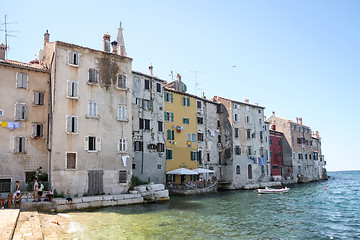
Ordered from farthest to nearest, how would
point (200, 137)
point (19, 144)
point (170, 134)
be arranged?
1. point (200, 137)
2. point (170, 134)
3. point (19, 144)

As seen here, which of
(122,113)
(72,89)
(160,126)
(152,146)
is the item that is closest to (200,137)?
(160,126)

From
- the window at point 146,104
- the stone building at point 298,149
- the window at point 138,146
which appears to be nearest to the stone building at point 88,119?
the window at point 138,146

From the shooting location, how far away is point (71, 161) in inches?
1032

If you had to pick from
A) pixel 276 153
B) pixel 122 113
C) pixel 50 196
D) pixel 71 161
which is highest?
pixel 122 113

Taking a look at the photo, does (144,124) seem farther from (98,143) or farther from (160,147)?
(98,143)

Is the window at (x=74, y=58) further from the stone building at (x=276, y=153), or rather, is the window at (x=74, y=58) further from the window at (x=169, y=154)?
the stone building at (x=276, y=153)

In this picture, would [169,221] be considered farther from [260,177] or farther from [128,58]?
[260,177]

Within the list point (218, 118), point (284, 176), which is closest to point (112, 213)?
point (218, 118)

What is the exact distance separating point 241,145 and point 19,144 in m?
35.5

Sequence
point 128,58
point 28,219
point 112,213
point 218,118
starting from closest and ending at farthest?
point 28,219 < point 112,213 < point 128,58 < point 218,118

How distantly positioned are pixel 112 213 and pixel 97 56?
1522 cm

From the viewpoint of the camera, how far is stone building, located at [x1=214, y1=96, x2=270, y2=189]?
4931cm

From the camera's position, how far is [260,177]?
Answer: 5366 cm

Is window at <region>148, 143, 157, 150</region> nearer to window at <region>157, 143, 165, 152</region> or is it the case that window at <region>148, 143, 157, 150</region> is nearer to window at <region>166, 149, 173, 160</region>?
window at <region>157, 143, 165, 152</region>
